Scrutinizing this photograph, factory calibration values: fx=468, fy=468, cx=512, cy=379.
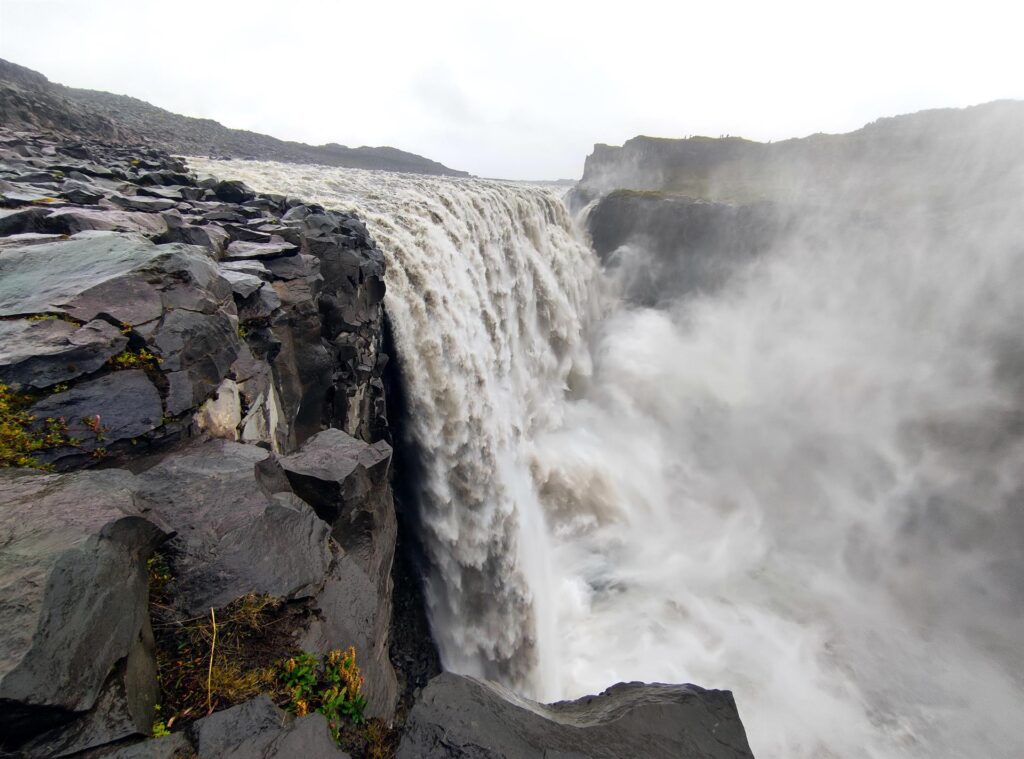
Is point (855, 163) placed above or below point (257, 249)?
above

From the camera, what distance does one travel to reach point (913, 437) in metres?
21.0

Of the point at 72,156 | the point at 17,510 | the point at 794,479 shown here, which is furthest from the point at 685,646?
the point at 72,156

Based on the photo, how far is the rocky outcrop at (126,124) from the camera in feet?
75.4

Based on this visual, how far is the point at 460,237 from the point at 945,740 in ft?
69.0

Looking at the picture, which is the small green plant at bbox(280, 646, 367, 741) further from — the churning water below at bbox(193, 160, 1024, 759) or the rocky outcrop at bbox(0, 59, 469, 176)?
the rocky outcrop at bbox(0, 59, 469, 176)

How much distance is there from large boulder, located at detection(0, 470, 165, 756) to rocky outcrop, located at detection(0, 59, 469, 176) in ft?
90.9

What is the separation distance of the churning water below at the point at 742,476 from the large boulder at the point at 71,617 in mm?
9406

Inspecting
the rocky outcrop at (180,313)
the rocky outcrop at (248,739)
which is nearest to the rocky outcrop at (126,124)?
the rocky outcrop at (180,313)

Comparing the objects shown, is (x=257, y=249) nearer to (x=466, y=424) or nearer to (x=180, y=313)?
(x=180, y=313)

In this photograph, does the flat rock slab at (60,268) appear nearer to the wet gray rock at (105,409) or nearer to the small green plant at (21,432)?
the wet gray rock at (105,409)

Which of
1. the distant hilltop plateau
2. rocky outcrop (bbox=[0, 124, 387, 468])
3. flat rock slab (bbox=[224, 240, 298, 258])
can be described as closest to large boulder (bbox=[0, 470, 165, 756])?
rocky outcrop (bbox=[0, 124, 387, 468])

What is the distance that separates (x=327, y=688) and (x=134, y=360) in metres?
3.56

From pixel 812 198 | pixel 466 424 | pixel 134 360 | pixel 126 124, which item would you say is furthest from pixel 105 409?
pixel 126 124

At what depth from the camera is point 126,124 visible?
1382 inches
